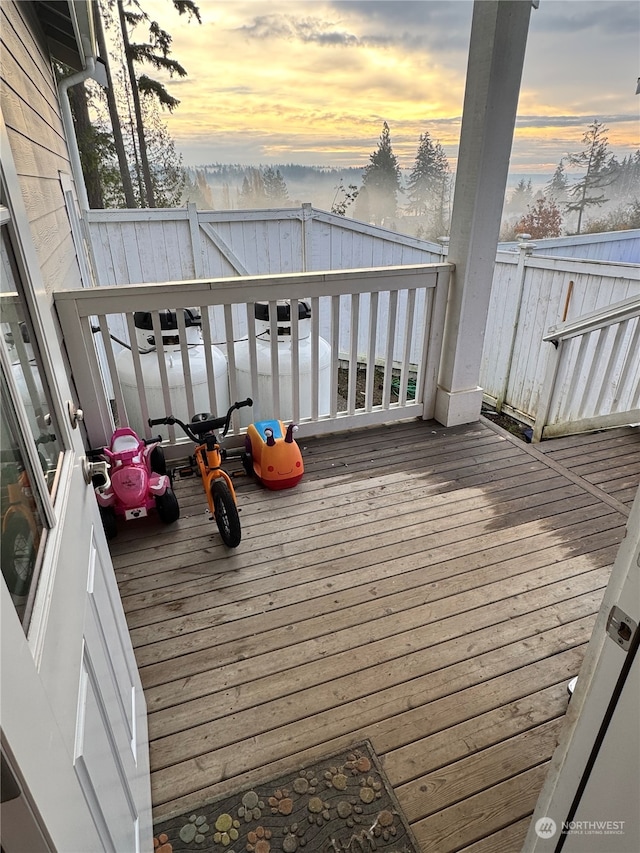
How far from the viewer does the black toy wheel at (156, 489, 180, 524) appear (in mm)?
2314

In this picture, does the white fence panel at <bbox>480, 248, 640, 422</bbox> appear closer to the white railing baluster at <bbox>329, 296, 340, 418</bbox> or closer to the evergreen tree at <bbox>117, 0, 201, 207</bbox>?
the white railing baluster at <bbox>329, 296, 340, 418</bbox>

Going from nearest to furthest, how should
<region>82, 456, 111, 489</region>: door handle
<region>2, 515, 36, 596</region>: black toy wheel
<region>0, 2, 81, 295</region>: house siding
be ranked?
<region>2, 515, 36, 596</region>: black toy wheel → <region>82, 456, 111, 489</region>: door handle → <region>0, 2, 81, 295</region>: house siding

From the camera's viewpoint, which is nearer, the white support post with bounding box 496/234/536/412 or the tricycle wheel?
the tricycle wheel

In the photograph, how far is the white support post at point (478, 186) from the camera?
8.02ft

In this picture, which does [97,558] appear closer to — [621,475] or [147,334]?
[147,334]

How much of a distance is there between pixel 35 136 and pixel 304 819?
9.87 feet

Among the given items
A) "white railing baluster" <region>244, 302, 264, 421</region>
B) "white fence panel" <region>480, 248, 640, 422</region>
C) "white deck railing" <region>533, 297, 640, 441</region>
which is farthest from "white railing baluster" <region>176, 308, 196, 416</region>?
"white fence panel" <region>480, 248, 640, 422</region>

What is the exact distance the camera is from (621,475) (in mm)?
2781

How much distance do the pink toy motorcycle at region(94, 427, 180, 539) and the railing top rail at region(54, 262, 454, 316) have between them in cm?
69

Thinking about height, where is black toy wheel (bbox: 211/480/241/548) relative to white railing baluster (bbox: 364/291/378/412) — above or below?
below

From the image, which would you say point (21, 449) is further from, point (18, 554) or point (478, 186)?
point (478, 186)

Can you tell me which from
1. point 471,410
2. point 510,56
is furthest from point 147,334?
point 510,56

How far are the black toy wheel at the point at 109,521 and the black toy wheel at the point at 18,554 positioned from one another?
1.63 m
